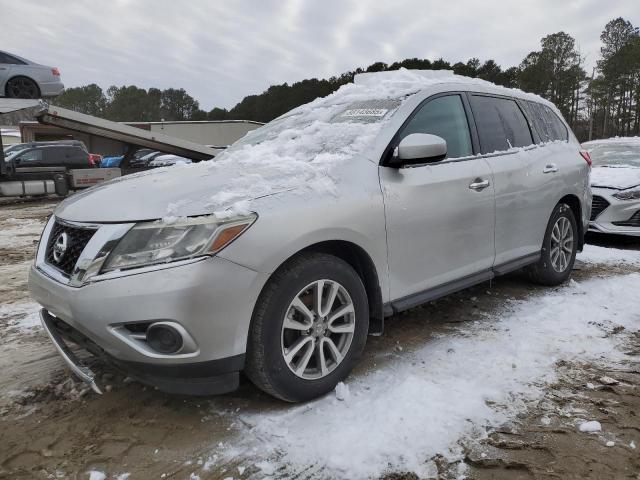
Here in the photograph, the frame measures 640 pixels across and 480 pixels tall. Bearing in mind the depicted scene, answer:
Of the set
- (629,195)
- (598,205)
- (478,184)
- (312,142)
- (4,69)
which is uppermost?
(4,69)

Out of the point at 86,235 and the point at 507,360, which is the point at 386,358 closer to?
the point at 507,360

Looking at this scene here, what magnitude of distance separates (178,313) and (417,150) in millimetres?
1601

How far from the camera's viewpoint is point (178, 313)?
213 centimetres

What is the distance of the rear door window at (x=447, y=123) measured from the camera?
3252mm

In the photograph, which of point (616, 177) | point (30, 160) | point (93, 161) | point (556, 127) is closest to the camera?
point (556, 127)

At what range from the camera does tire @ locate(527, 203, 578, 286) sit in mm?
4426

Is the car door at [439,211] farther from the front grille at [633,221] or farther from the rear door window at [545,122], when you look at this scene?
the front grille at [633,221]

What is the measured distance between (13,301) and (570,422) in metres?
4.50

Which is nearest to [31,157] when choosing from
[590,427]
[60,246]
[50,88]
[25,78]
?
[50,88]

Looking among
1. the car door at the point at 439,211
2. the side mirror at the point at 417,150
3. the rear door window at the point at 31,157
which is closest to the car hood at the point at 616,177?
the car door at the point at 439,211

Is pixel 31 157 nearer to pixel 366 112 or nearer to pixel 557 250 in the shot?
pixel 366 112

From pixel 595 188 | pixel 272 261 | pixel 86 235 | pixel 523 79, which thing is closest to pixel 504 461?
pixel 272 261

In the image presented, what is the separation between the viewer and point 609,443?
7.50 ft

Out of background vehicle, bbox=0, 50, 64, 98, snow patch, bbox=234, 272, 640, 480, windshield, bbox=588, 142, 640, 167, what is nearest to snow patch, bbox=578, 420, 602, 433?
snow patch, bbox=234, 272, 640, 480
